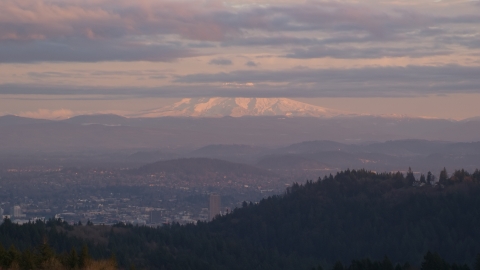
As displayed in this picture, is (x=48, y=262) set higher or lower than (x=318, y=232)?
higher

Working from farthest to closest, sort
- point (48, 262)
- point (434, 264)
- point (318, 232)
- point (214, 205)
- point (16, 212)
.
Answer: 1. point (214, 205)
2. point (16, 212)
3. point (318, 232)
4. point (434, 264)
5. point (48, 262)

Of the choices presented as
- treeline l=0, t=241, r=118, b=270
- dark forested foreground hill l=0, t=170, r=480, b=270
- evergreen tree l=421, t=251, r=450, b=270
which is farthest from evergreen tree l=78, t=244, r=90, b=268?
dark forested foreground hill l=0, t=170, r=480, b=270

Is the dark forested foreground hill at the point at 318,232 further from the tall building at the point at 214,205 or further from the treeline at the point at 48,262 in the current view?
the tall building at the point at 214,205

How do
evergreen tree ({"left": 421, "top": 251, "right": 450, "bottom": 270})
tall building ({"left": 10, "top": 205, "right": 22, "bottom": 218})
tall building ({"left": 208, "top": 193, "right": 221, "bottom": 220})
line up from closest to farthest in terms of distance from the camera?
evergreen tree ({"left": 421, "top": 251, "right": 450, "bottom": 270}) < tall building ({"left": 10, "top": 205, "right": 22, "bottom": 218}) < tall building ({"left": 208, "top": 193, "right": 221, "bottom": 220})

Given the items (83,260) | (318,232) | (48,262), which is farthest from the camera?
(318,232)

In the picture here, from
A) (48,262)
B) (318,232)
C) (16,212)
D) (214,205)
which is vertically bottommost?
(16,212)

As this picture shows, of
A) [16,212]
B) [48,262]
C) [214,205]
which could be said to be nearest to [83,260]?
[48,262]

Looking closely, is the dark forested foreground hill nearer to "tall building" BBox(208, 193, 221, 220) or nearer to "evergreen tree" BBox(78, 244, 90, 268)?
"evergreen tree" BBox(78, 244, 90, 268)

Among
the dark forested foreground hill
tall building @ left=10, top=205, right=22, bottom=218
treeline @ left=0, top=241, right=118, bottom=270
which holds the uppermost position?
treeline @ left=0, top=241, right=118, bottom=270

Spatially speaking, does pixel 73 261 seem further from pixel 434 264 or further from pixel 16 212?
pixel 16 212

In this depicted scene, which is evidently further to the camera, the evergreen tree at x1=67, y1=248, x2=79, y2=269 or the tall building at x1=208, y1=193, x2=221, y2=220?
the tall building at x1=208, y1=193, x2=221, y2=220
